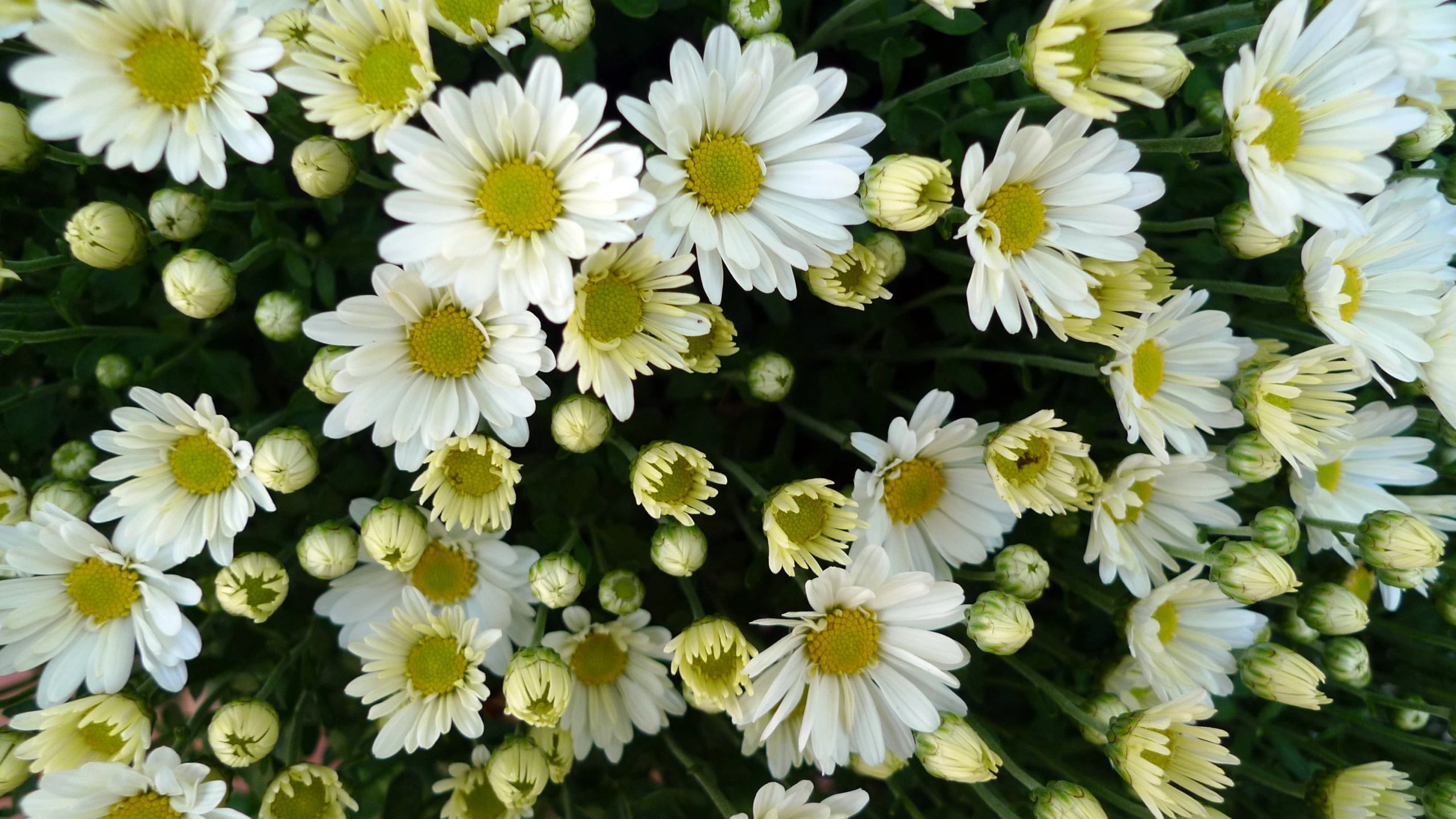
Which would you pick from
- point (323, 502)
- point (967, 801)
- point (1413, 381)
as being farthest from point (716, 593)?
point (1413, 381)

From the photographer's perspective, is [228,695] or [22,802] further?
[228,695]

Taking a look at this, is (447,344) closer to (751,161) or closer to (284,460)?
(284,460)

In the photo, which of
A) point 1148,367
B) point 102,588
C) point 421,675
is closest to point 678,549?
point 421,675

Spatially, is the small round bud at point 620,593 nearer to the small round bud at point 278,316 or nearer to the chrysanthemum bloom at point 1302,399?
the small round bud at point 278,316

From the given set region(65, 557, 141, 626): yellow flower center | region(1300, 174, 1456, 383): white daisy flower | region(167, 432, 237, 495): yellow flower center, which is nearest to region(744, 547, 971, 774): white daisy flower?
region(1300, 174, 1456, 383): white daisy flower

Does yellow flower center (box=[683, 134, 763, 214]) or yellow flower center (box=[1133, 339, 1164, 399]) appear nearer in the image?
yellow flower center (box=[683, 134, 763, 214])

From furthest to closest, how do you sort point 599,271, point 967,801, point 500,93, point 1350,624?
1. point 967,801
2. point 1350,624
3. point 599,271
4. point 500,93

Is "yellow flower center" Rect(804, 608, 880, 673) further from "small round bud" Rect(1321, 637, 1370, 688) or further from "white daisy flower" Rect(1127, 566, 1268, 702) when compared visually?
"small round bud" Rect(1321, 637, 1370, 688)

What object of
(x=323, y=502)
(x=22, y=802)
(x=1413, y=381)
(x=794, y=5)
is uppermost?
(x=794, y=5)

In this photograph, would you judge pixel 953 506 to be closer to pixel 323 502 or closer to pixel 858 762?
pixel 858 762
